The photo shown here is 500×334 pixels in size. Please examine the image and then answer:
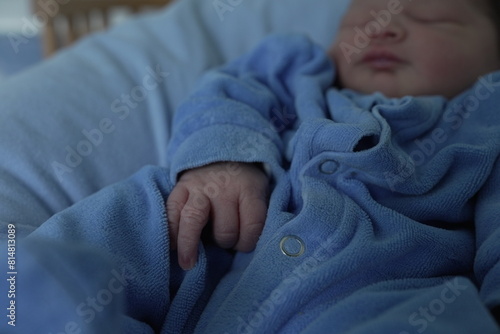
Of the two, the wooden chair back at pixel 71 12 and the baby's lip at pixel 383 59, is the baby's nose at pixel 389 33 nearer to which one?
the baby's lip at pixel 383 59

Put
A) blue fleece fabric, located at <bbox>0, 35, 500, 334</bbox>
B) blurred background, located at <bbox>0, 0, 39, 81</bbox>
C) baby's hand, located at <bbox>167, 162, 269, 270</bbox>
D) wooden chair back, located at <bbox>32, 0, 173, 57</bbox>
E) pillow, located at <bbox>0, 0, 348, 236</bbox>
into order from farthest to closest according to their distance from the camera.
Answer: blurred background, located at <bbox>0, 0, 39, 81</bbox>, wooden chair back, located at <bbox>32, 0, 173, 57</bbox>, pillow, located at <bbox>0, 0, 348, 236</bbox>, baby's hand, located at <bbox>167, 162, 269, 270</bbox>, blue fleece fabric, located at <bbox>0, 35, 500, 334</bbox>

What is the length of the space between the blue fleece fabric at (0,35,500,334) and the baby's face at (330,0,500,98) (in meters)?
0.08

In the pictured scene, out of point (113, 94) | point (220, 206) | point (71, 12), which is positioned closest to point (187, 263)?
point (220, 206)

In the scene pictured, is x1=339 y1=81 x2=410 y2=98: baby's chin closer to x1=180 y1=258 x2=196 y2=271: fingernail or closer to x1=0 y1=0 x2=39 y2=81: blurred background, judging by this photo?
Answer: x1=180 y1=258 x2=196 y2=271: fingernail

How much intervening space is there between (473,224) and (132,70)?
0.62m

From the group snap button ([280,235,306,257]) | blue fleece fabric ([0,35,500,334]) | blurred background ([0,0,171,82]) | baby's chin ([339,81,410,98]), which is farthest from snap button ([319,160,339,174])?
blurred background ([0,0,171,82])

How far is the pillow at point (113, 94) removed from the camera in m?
0.73

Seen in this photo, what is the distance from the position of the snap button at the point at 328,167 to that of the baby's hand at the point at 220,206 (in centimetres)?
8

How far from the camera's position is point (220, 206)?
0.63 m

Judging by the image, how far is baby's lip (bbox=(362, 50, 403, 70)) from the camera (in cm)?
82

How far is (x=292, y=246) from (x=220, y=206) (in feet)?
0.37

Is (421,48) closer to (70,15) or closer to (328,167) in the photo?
(328,167)

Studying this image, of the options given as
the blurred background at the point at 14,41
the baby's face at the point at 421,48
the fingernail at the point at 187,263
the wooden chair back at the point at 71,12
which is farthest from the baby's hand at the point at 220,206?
the blurred background at the point at 14,41

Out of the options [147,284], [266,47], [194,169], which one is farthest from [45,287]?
[266,47]
